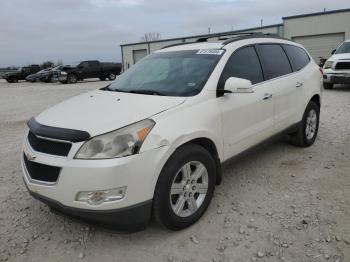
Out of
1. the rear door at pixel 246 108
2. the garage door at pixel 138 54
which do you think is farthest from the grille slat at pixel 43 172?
the garage door at pixel 138 54

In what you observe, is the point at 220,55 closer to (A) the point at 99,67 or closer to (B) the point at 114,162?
(B) the point at 114,162

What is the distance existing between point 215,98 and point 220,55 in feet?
1.99

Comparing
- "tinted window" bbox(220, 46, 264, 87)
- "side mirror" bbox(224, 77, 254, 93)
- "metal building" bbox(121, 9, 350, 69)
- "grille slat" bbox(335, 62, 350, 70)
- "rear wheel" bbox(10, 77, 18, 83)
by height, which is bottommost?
"rear wheel" bbox(10, 77, 18, 83)

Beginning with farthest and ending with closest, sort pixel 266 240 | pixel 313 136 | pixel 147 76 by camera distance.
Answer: pixel 313 136
pixel 147 76
pixel 266 240

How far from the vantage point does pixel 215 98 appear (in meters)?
3.73

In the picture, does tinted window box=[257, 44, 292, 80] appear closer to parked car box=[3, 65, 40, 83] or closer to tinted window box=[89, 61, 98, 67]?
tinted window box=[89, 61, 98, 67]

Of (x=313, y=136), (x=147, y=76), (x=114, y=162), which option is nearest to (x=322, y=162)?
(x=313, y=136)

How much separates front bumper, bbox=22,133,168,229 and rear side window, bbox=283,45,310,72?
316 centimetres

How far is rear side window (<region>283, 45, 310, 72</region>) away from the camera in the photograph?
5.36 meters

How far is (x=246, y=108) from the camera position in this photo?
13.5 ft

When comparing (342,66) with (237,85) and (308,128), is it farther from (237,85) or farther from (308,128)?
(237,85)

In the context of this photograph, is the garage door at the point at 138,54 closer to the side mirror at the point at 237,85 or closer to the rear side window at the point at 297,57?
the rear side window at the point at 297,57

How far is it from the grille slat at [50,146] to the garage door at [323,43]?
25457 millimetres

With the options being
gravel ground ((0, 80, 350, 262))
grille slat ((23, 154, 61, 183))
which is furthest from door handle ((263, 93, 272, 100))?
grille slat ((23, 154, 61, 183))
